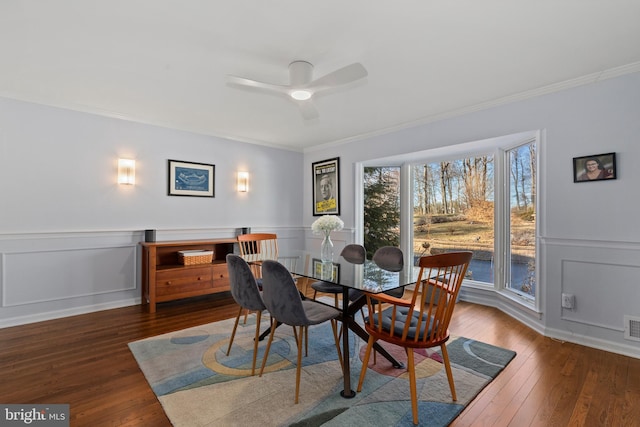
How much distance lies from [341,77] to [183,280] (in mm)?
3157

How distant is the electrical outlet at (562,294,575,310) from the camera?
114 inches

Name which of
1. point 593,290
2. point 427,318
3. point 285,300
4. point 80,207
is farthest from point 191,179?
point 593,290

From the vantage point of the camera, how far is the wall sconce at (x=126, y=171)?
3902mm

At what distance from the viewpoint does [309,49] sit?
2.34m

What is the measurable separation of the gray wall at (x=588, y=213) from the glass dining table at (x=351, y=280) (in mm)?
1615

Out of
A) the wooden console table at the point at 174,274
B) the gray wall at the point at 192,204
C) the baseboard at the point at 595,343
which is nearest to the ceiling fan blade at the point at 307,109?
the gray wall at the point at 192,204

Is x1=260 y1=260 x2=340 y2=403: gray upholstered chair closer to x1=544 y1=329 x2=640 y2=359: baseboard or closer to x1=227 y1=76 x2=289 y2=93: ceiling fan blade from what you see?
x1=227 y1=76 x2=289 y2=93: ceiling fan blade

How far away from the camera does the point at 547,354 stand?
2.61m

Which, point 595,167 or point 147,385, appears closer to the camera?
point 147,385

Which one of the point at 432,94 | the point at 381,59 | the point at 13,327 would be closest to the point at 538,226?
the point at 432,94

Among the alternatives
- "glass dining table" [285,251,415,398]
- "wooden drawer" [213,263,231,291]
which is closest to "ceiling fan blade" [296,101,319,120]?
"glass dining table" [285,251,415,398]

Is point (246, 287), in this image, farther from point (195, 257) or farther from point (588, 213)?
point (588, 213)

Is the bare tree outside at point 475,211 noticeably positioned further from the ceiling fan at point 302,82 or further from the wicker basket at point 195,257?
the wicker basket at point 195,257

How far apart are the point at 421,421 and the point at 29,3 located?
3.41 meters
